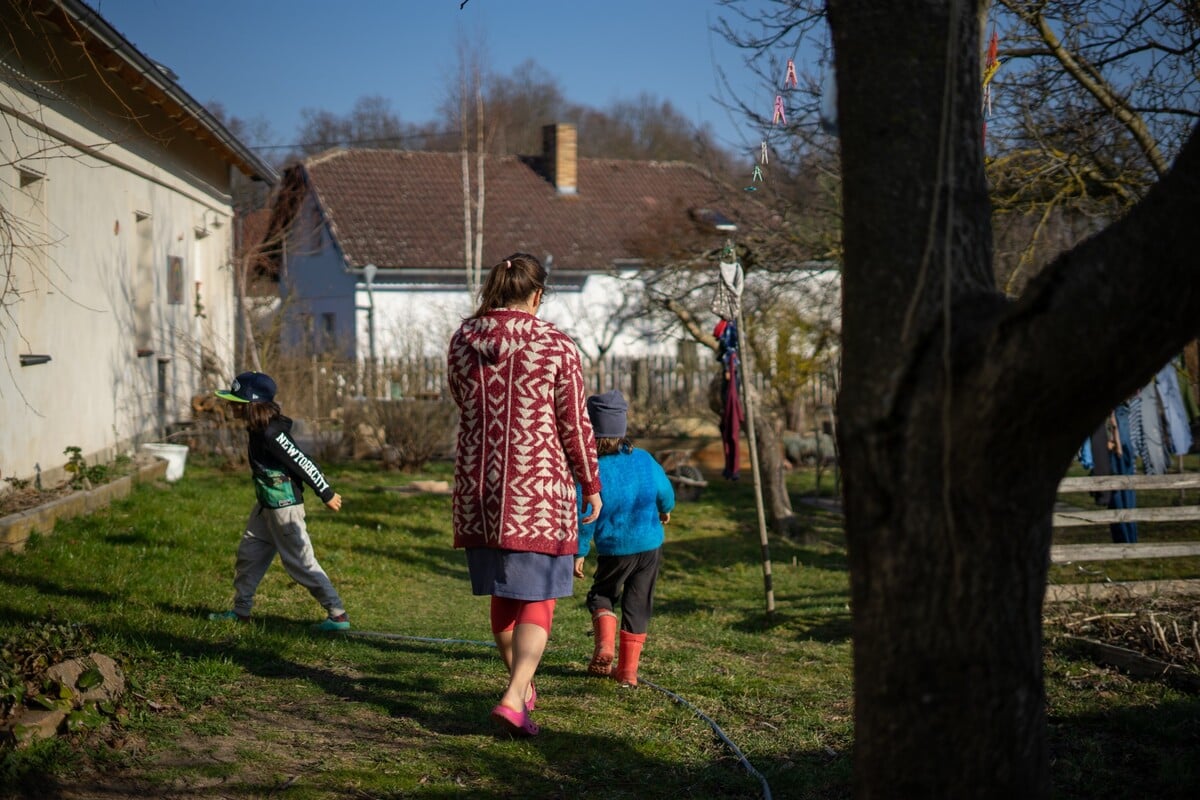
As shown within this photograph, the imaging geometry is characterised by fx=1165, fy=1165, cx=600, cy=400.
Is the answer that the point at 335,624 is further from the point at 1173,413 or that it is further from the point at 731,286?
the point at 1173,413

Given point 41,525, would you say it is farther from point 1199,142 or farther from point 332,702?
point 1199,142

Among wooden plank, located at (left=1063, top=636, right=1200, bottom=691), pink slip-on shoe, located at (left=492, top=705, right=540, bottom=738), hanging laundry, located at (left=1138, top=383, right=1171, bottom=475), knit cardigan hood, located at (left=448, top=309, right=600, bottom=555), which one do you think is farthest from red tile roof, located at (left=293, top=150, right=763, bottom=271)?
pink slip-on shoe, located at (left=492, top=705, right=540, bottom=738)

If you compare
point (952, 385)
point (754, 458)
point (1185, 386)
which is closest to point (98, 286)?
point (754, 458)

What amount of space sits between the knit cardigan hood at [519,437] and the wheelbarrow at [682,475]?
10.6 metres

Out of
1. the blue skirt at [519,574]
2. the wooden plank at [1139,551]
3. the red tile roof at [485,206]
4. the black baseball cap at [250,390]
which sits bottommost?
the wooden plank at [1139,551]

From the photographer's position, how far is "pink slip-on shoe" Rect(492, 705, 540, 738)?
176 inches

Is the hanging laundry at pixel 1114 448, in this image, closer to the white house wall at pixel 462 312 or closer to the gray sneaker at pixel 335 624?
the gray sneaker at pixel 335 624

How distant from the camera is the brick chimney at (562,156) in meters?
33.5

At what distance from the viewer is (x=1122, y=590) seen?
24.5 ft

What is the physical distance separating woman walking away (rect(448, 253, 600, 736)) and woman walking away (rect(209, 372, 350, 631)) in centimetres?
219

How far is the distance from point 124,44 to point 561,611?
6421 mm

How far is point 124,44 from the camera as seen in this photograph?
34.0ft

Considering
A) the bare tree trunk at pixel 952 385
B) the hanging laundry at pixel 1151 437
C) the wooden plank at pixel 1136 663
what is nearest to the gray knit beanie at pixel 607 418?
the wooden plank at pixel 1136 663

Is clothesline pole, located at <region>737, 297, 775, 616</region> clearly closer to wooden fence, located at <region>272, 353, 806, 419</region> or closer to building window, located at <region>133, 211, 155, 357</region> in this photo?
wooden fence, located at <region>272, 353, 806, 419</region>
